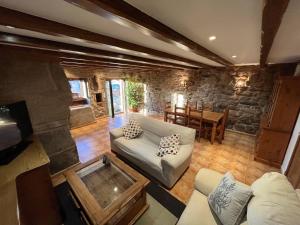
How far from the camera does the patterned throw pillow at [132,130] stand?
305 cm

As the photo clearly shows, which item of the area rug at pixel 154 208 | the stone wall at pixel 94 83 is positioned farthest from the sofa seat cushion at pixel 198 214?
the stone wall at pixel 94 83

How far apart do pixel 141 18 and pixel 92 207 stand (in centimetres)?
184

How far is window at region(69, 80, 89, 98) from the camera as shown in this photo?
18.5ft

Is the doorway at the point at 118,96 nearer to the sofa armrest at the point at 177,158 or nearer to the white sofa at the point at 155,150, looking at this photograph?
the white sofa at the point at 155,150

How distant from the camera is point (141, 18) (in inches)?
37.4

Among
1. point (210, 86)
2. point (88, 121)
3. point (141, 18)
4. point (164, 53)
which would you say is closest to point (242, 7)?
point (141, 18)

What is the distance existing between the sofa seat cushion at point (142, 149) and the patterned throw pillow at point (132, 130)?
3.7 inches

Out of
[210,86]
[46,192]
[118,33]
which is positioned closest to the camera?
[118,33]

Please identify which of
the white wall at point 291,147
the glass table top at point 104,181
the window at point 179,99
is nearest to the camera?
the glass table top at point 104,181

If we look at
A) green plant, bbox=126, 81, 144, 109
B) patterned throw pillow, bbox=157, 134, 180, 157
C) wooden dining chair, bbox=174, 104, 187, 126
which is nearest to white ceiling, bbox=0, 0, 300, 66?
patterned throw pillow, bbox=157, 134, 180, 157

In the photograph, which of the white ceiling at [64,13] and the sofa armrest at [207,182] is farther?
the sofa armrest at [207,182]

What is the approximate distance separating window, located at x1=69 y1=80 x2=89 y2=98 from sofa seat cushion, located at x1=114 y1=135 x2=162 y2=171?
364 centimetres

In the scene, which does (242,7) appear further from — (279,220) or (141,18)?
(279,220)

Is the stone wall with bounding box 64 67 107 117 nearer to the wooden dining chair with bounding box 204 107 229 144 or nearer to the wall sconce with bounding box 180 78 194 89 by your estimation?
the wall sconce with bounding box 180 78 194 89
